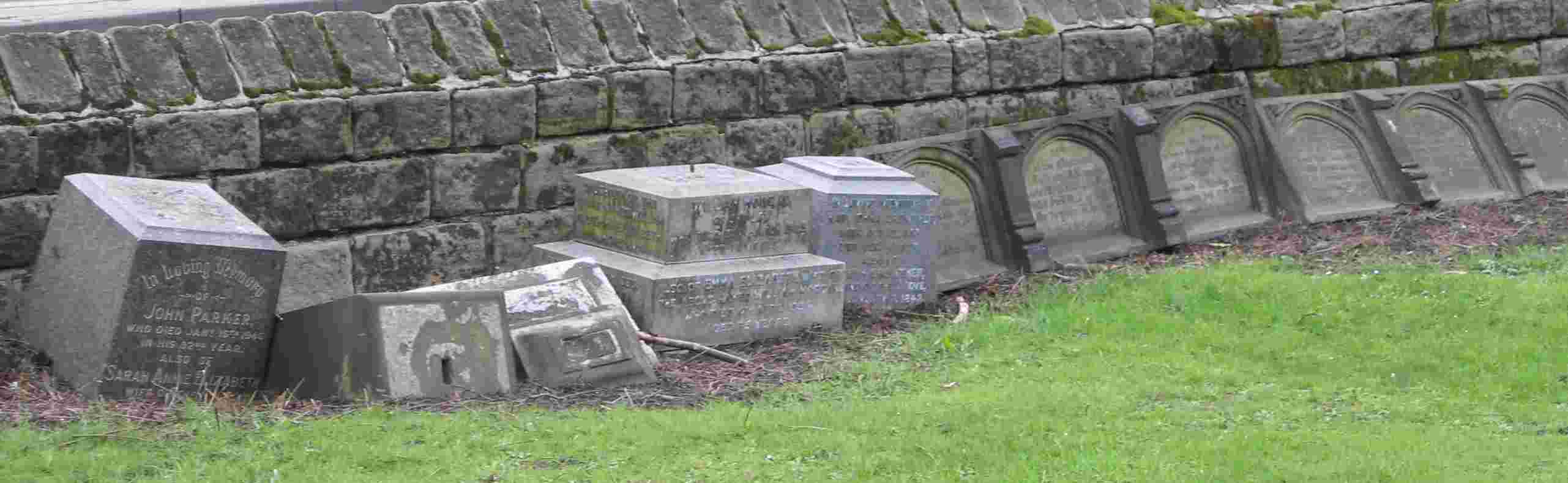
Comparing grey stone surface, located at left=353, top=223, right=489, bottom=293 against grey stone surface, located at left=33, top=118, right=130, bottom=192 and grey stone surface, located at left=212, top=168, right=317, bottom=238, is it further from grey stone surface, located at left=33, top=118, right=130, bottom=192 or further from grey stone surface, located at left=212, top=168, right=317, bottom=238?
grey stone surface, located at left=33, top=118, right=130, bottom=192

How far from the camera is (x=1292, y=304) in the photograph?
7.60m

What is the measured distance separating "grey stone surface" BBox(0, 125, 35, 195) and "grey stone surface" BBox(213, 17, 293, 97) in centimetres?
93

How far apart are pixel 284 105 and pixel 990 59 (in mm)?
4045

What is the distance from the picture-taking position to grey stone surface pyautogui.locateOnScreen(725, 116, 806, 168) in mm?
8875

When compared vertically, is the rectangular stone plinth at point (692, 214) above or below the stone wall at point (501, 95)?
below

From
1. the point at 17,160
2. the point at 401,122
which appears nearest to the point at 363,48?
the point at 401,122

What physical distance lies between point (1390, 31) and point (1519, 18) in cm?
117

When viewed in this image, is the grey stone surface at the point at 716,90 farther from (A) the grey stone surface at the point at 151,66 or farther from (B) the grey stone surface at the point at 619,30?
(A) the grey stone surface at the point at 151,66

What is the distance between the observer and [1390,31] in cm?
1104

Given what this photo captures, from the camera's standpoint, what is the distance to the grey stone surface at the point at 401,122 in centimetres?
770

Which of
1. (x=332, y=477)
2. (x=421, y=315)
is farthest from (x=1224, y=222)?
(x=332, y=477)

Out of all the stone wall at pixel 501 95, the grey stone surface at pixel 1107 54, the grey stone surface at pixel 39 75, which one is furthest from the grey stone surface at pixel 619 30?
the grey stone surface at pixel 1107 54

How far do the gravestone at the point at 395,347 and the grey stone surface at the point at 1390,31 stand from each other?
265 inches

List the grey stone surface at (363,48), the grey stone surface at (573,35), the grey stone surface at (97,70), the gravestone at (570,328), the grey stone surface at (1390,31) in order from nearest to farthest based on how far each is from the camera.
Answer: the gravestone at (570,328) < the grey stone surface at (97,70) < the grey stone surface at (363,48) < the grey stone surface at (573,35) < the grey stone surface at (1390,31)
